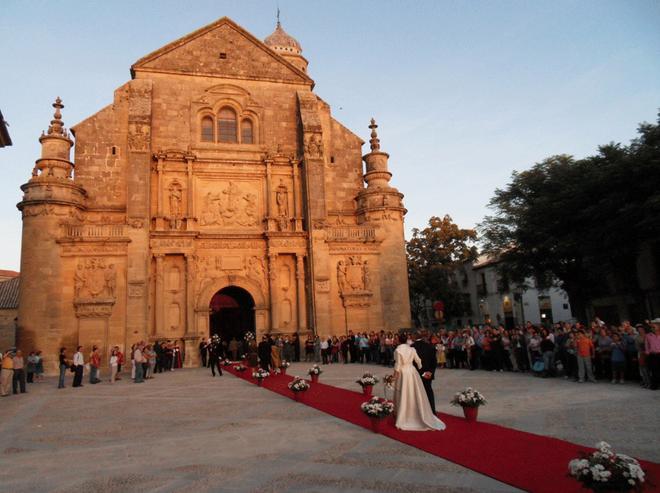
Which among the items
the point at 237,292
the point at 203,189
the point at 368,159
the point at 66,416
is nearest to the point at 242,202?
the point at 203,189

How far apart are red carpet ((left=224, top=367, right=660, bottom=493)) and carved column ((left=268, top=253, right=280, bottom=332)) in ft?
53.2

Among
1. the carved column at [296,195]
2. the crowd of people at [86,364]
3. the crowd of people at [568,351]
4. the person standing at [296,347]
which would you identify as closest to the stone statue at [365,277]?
the carved column at [296,195]

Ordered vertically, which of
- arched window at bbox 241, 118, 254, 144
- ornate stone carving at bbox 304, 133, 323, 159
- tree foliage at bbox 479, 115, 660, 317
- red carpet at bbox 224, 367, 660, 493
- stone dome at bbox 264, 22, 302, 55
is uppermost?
stone dome at bbox 264, 22, 302, 55

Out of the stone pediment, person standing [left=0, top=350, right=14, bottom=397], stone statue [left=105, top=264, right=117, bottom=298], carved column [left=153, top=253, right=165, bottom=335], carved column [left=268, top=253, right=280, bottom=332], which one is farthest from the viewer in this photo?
the stone pediment

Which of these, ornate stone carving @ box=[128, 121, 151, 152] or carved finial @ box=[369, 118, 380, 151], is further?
carved finial @ box=[369, 118, 380, 151]

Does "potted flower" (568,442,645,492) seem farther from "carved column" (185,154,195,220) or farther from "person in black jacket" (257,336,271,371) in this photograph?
"carved column" (185,154,195,220)

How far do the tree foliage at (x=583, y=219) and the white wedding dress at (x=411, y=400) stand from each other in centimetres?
1605

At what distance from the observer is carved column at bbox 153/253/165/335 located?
83.4 feet

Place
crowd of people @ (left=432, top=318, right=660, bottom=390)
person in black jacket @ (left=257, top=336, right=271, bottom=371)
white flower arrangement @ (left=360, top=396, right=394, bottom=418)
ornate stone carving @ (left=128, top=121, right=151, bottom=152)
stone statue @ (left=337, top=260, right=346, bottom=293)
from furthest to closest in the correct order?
stone statue @ (left=337, top=260, right=346, bottom=293) → ornate stone carving @ (left=128, top=121, right=151, bottom=152) → person in black jacket @ (left=257, top=336, right=271, bottom=371) → crowd of people @ (left=432, top=318, right=660, bottom=390) → white flower arrangement @ (left=360, top=396, right=394, bottom=418)

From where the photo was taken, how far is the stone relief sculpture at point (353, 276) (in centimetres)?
2773

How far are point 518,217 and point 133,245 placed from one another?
77.6 ft

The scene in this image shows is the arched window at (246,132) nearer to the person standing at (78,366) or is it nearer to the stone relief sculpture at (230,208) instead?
the stone relief sculpture at (230,208)

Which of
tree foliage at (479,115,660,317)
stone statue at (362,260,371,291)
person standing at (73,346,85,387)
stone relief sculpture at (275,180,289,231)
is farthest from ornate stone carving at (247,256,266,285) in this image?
tree foliage at (479,115,660,317)

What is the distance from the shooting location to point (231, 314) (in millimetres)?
28656
